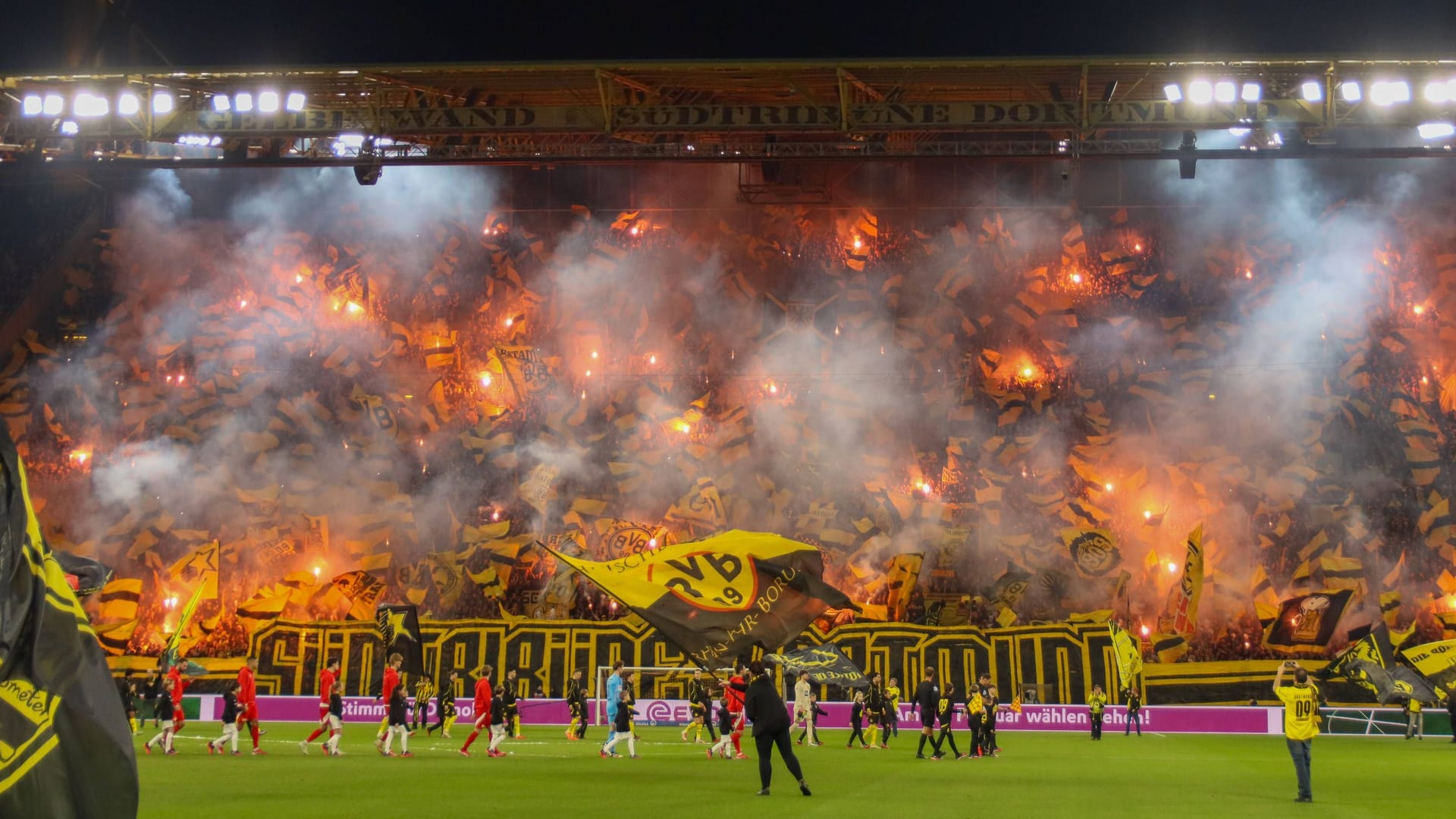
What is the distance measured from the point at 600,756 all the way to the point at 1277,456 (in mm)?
25676

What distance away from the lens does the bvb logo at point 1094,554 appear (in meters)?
36.2

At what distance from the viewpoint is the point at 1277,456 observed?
123ft

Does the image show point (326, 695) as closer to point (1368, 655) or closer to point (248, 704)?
point (248, 704)

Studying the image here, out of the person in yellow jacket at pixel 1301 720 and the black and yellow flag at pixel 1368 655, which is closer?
the person in yellow jacket at pixel 1301 720

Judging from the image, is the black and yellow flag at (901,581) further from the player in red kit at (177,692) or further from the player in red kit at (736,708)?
the player in red kit at (177,692)

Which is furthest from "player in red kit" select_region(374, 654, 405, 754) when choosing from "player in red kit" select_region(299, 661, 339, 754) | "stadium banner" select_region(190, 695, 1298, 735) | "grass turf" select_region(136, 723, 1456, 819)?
"stadium banner" select_region(190, 695, 1298, 735)

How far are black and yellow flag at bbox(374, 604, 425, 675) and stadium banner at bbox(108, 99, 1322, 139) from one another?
35.8 feet

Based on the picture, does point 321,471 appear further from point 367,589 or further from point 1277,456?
point 1277,456

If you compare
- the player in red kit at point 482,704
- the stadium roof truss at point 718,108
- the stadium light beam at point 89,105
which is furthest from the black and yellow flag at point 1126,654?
the stadium light beam at point 89,105

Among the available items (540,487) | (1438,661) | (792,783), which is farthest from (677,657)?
(1438,661)

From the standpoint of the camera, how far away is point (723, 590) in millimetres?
15734

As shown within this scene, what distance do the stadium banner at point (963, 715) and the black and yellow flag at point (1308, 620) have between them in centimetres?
348

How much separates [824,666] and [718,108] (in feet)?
41.4

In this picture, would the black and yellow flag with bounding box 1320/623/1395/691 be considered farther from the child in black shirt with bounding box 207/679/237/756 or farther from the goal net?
the child in black shirt with bounding box 207/679/237/756
